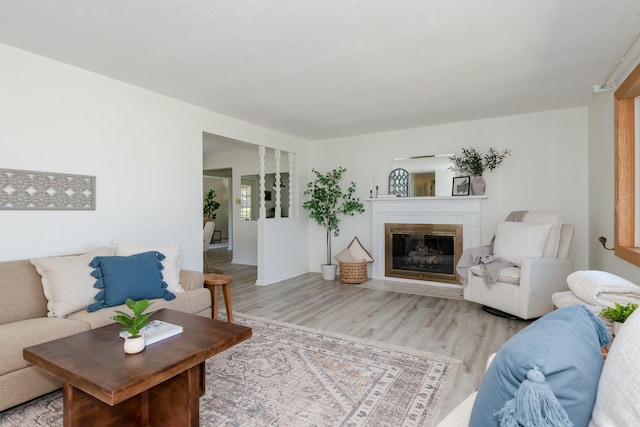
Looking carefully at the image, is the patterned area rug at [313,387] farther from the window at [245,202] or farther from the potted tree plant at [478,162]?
the window at [245,202]

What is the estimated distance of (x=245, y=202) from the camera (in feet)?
24.4

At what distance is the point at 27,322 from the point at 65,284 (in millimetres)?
294

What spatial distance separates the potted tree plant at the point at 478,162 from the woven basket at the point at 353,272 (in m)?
1.97

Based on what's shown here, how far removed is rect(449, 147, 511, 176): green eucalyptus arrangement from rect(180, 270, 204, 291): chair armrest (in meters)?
3.81

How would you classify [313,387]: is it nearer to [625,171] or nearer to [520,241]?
[520,241]

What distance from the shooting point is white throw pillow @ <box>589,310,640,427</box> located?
70 centimetres

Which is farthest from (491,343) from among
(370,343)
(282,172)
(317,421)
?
(282,172)

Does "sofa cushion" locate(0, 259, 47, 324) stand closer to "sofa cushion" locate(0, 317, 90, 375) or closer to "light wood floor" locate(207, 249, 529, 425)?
"sofa cushion" locate(0, 317, 90, 375)

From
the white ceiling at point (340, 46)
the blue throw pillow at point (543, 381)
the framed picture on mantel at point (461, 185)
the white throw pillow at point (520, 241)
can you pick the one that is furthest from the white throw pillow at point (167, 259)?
the framed picture on mantel at point (461, 185)

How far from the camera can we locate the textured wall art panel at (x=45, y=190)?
2.54 metres

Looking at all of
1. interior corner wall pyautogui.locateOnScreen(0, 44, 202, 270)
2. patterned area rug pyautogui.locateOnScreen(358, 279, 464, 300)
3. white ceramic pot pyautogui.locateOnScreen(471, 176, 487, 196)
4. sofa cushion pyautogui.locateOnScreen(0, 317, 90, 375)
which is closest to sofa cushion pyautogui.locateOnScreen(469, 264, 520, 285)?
patterned area rug pyautogui.locateOnScreen(358, 279, 464, 300)

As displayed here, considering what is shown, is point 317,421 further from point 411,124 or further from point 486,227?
point 411,124

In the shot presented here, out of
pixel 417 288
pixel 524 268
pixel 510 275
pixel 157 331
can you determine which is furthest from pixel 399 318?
pixel 157 331

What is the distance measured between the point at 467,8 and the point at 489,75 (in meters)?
1.24
